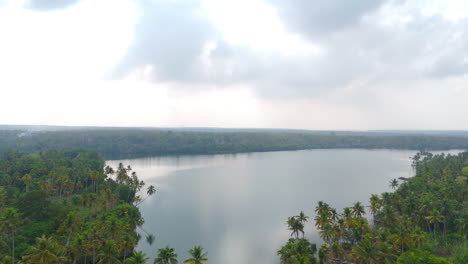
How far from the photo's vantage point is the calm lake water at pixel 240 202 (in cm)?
4575

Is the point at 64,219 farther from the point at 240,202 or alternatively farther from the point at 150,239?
the point at 240,202

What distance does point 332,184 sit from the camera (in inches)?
3674

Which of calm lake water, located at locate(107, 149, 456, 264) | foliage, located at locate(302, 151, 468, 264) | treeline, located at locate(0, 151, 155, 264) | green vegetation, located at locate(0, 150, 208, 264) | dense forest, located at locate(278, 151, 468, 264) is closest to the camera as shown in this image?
dense forest, located at locate(278, 151, 468, 264)

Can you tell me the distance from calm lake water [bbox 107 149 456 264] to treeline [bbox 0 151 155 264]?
25.1ft

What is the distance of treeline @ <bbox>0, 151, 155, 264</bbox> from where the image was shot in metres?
31.3

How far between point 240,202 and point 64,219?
41073 mm

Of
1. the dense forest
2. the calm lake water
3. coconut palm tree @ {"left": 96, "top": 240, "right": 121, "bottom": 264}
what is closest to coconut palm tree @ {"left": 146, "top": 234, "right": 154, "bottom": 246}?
the calm lake water

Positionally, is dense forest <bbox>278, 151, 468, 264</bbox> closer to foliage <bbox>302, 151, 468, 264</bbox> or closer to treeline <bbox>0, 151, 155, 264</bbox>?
foliage <bbox>302, 151, 468, 264</bbox>

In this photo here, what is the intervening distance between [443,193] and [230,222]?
3985 cm

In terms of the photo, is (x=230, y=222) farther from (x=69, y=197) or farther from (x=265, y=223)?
(x=69, y=197)

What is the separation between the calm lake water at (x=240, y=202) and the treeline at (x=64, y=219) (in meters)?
7.66

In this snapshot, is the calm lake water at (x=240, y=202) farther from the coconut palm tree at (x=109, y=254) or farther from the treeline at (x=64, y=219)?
the coconut palm tree at (x=109, y=254)

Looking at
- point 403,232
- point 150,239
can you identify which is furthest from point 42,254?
point 403,232

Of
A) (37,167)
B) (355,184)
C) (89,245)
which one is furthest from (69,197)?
(355,184)
